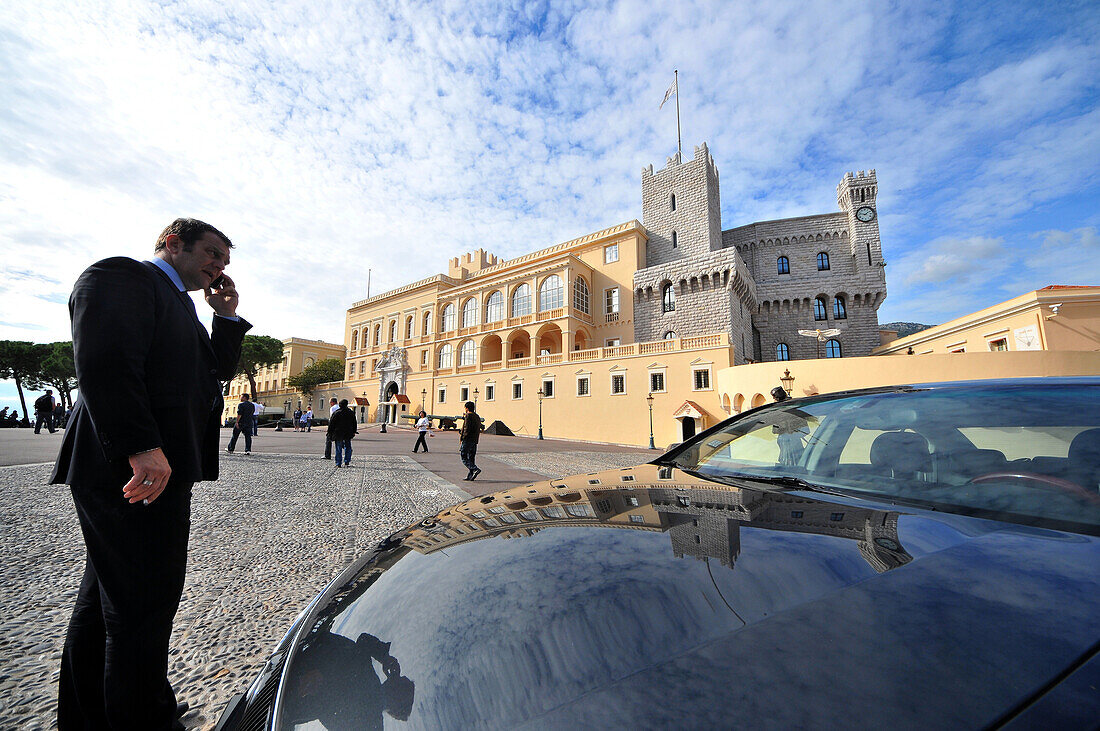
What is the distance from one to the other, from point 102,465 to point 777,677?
184 cm

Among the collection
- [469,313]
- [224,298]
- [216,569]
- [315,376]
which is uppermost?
[469,313]

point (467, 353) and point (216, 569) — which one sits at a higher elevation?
point (467, 353)

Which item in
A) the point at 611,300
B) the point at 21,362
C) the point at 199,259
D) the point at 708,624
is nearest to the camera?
the point at 708,624

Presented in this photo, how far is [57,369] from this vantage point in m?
35.7

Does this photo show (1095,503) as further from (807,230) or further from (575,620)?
(807,230)

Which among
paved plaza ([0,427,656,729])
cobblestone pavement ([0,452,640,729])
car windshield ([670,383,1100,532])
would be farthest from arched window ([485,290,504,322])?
car windshield ([670,383,1100,532])

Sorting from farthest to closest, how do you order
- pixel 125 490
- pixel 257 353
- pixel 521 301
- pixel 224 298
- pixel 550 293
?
1. pixel 257 353
2. pixel 521 301
3. pixel 550 293
4. pixel 224 298
5. pixel 125 490

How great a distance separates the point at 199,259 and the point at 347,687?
1.81 m

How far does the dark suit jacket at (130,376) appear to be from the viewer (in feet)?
4.29

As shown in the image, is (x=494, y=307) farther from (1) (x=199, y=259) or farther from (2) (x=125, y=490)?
(2) (x=125, y=490)

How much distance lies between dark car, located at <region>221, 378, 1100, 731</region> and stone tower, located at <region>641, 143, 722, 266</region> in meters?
27.5

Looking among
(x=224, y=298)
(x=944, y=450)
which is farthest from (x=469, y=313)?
(x=944, y=450)

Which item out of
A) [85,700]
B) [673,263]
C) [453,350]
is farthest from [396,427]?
[85,700]

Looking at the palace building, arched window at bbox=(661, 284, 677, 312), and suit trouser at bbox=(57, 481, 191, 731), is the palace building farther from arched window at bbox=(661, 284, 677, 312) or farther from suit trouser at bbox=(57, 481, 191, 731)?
suit trouser at bbox=(57, 481, 191, 731)
